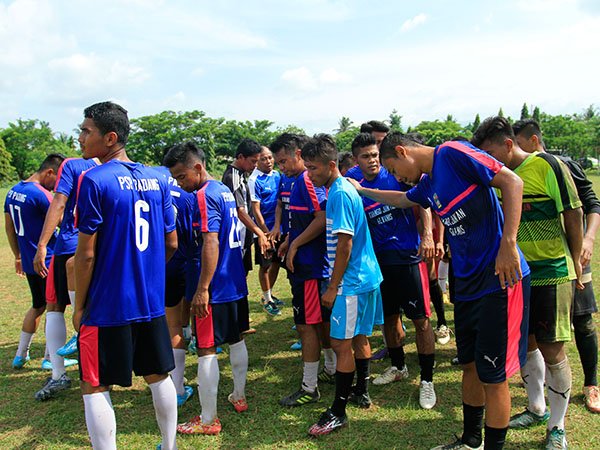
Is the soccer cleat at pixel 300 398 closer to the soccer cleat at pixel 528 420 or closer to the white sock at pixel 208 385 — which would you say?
the white sock at pixel 208 385

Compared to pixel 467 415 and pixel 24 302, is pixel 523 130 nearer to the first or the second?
pixel 467 415

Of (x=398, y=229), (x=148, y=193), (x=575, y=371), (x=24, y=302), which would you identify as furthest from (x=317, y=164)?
(x=24, y=302)

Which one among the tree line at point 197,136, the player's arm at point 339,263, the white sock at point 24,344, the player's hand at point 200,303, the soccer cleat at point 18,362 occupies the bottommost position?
the soccer cleat at point 18,362

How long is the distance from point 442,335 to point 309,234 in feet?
9.14

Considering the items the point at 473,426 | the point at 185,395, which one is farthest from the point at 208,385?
the point at 473,426

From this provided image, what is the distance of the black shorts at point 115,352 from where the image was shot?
112 inches

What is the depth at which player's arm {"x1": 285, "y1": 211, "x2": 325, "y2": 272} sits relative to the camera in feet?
13.4

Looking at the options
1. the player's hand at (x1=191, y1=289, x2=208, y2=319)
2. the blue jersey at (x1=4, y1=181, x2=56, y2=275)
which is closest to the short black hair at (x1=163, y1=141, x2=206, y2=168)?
the player's hand at (x1=191, y1=289, x2=208, y2=319)

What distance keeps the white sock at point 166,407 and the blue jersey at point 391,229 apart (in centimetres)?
225

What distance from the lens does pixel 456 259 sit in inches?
121

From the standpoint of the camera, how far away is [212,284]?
12.6 feet

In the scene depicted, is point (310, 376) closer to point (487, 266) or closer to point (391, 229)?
point (391, 229)

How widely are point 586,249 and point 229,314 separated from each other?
2991 millimetres

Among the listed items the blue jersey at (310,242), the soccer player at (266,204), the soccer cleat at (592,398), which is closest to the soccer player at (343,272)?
the blue jersey at (310,242)
